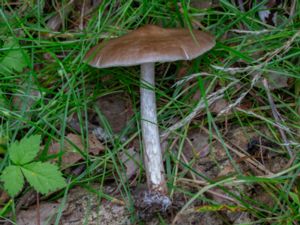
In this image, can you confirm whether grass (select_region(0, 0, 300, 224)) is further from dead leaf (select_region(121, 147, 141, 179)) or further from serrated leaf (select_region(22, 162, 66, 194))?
serrated leaf (select_region(22, 162, 66, 194))

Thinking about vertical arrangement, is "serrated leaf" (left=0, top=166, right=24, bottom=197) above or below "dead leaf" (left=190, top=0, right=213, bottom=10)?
below

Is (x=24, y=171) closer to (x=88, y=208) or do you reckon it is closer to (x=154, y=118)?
(x=88, y=208)

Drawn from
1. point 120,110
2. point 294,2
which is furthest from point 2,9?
point 294,2

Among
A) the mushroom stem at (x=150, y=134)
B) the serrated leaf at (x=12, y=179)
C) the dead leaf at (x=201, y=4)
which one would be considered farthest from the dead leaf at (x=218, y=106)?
the serrated leaf at (x=12, y=179)

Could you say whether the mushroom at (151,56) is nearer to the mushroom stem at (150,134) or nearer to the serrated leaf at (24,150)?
the mushroom stem at (150,134)

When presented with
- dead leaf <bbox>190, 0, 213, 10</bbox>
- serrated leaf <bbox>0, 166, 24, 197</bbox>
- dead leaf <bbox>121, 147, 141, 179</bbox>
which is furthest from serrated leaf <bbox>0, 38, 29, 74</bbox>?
dead leaf <bbox>190, 0, 213, 10</bbox>

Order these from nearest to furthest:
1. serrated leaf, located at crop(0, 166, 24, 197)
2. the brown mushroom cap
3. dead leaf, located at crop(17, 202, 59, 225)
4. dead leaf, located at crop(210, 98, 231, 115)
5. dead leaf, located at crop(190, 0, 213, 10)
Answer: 1. the brown mushroom cap
2. serrated leaf, located at crop(0, 166, 24, 197)
3. dead leaf, located at crop(17, 202, 59, 225)
4. dead leaf, located at crop(210, 98, 231, 115)
5. dead leaf, located at crop(190, 0, 213, 10)

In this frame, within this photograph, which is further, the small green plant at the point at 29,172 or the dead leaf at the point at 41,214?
the dead leaf at the point at 41,214

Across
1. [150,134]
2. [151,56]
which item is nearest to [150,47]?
[151,56]
